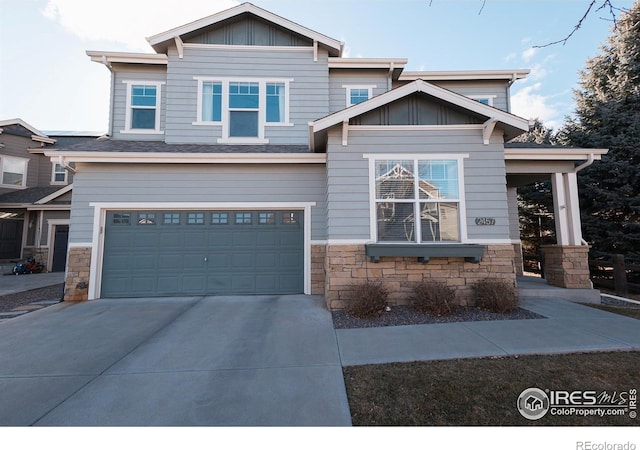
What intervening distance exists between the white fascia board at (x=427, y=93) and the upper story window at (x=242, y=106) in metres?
3.04

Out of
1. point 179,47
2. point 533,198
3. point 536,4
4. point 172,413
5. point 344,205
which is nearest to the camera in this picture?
point 172,413

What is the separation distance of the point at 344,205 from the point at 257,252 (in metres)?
2.71

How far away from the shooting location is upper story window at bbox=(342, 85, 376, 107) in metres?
8.88

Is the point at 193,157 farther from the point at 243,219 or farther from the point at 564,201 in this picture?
the point at 564,201

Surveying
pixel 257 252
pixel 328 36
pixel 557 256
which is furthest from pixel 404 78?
pixel 257 252

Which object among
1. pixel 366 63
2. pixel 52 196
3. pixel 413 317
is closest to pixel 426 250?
pixel 413 317

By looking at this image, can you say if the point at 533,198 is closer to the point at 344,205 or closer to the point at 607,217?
the point at 607,217

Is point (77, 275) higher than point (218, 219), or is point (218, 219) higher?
point (218, 219)

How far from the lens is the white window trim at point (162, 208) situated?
6.69 metres

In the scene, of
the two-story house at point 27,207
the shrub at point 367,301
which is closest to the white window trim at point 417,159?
the shrub at point 367,301

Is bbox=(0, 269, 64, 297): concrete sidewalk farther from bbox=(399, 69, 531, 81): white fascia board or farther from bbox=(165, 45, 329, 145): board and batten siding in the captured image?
bbox=(399, 69, 531, 81): white fascia board

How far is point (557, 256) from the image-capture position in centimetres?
682

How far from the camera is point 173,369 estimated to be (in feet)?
10.8
